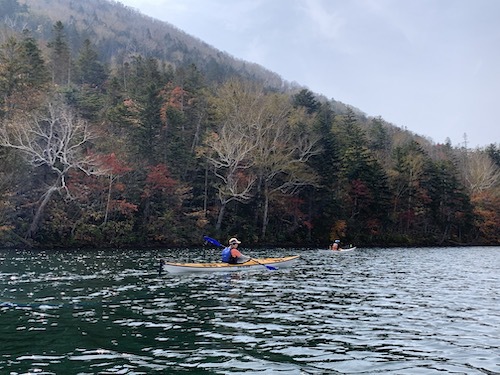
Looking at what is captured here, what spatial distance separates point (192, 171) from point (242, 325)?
136 ft

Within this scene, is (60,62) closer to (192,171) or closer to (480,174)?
(192,171)

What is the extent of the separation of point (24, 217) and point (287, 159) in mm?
27032

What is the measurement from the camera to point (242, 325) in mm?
11367

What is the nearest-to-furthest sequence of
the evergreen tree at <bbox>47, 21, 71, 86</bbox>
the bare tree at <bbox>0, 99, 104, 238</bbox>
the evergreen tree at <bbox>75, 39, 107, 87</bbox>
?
the bare tree at <bbox>0, 99, 104, 238</bbox>, the evergreen tree at <bbox>47, 21, 71, 86</bbox>, the evergreen tree at <bbox>75, 39, 107, 87</bbox>

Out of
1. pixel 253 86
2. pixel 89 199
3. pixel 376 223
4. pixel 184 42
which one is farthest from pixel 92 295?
pixel 184 42

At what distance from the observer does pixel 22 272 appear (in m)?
21.2

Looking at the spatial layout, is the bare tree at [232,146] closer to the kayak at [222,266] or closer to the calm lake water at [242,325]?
the kayak at [222,266]

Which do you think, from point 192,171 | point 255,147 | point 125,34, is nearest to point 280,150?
point 255,147

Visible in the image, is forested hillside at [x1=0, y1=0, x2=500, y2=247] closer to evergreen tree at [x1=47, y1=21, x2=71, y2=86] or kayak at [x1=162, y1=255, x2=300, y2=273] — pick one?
evergreen tree at [x1=47, y1=21, x2=71, y2=86]

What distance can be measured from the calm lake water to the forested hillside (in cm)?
2032

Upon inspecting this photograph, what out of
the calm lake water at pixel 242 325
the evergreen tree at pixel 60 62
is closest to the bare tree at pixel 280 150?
the evergreen tree at pixel 60 62

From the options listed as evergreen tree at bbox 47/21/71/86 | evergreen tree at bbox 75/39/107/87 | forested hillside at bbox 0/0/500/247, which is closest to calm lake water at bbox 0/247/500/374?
forested hillside at bbox 0/0/500/247

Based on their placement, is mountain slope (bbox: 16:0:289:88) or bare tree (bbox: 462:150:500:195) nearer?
bare tree (bbox: 462:150:500:195)

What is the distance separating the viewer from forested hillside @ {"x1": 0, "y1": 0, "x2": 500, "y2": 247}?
130ft
